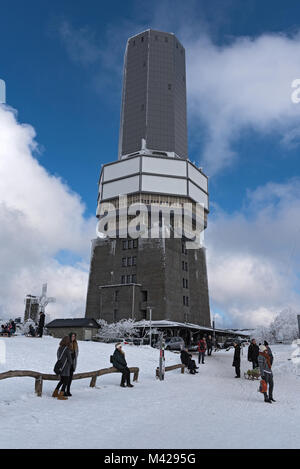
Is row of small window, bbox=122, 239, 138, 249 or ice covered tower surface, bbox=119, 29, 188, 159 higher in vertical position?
ice covered tower surface, bbox=119, 29, 188, 159

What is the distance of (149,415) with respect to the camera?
29.5 ft

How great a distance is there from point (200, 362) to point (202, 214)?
68.4m

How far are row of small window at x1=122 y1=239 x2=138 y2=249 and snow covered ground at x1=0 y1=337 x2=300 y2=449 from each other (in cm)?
6065

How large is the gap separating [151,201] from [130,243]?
474 inches

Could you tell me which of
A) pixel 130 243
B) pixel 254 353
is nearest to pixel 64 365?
pixel 254 353

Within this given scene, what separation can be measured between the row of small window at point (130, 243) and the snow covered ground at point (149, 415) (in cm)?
6065

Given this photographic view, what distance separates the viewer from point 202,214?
305 feet

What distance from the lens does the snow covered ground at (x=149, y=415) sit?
6.52 metres

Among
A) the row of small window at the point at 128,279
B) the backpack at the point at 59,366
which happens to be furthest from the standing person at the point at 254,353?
the row of small window at the point at 128,279

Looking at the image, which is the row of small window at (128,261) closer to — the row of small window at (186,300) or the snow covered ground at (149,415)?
the row of small window at (186,300)

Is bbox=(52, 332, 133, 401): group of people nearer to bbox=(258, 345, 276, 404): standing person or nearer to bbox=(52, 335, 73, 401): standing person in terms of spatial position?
bbox=(52, 335, 73, 401): standing person

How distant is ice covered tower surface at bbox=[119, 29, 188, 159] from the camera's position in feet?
317

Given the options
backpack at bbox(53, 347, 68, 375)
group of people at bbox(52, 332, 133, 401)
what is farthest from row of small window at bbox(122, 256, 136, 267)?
backpack at bbox(53, 347, 68, 375)

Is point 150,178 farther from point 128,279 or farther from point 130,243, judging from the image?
point 128,279
